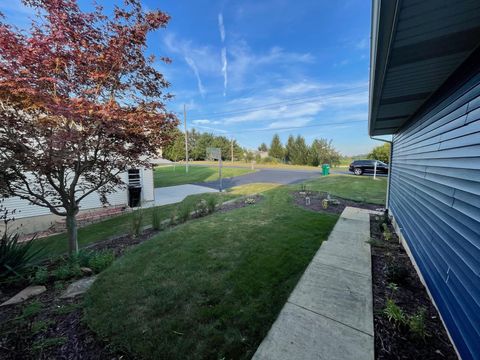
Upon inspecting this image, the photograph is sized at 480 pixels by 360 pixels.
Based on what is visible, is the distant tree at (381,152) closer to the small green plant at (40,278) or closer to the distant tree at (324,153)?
the distant tree at (324,153)

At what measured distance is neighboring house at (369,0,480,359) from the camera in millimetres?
1382

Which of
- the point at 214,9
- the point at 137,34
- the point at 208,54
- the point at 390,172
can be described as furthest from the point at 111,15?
the point at 208,54

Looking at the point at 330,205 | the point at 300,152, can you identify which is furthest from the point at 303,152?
the point at 330,205

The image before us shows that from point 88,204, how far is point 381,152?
979 inches

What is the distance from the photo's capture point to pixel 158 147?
3.78m

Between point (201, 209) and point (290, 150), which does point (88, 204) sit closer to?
point (201, 209)

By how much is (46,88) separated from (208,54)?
11.9 metres

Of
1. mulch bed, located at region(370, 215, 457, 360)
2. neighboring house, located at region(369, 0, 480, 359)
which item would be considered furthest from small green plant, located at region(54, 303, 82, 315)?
neighboring house, located at region(369, 0, 480, 359)

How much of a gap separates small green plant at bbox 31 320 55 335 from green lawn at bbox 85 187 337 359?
11.9 inches

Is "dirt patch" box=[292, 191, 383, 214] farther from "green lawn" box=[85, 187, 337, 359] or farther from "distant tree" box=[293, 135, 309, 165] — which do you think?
"distant tree" box=[293, 135, 309, 165]

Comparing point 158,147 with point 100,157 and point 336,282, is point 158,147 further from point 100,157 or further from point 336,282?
point 336,282

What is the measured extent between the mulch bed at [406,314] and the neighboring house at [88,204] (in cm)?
480

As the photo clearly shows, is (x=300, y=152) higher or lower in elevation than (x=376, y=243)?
higher

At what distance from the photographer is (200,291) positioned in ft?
8.23
